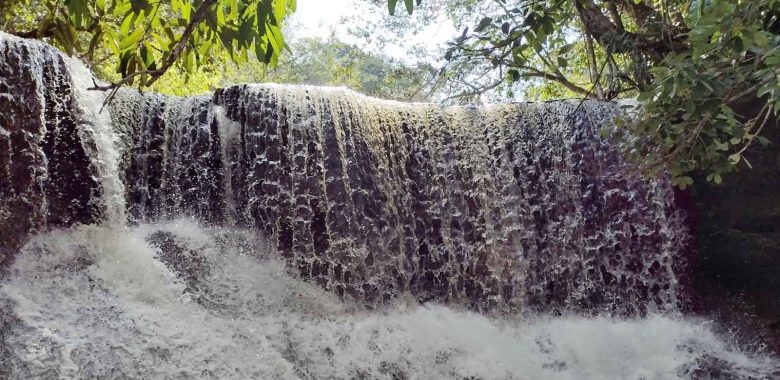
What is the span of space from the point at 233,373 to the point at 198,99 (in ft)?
7.36

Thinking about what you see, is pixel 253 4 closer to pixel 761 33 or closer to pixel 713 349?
pixel 761 33

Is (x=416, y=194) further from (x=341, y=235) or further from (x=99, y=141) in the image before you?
(x=99, y=141)

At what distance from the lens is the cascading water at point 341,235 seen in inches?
151

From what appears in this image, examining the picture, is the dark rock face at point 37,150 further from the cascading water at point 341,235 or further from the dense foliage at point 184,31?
the dense foliage at point 184,31

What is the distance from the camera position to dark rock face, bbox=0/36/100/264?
3.87m

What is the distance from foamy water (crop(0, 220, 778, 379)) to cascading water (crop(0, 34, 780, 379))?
15mm

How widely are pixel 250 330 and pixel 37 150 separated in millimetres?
1544

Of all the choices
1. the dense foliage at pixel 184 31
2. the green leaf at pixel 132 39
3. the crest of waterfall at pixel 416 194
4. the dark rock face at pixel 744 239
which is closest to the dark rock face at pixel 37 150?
the crest of waterfall at pixel 416 194

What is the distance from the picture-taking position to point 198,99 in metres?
4.94

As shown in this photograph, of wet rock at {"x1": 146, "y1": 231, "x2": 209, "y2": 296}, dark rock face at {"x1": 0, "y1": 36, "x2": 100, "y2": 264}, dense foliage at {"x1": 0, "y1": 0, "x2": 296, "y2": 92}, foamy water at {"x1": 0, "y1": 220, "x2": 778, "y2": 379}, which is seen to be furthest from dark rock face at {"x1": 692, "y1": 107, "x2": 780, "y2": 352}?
dark rock face at {"x1": 0, "y1": 36, "x2": 100, "y2": 264}

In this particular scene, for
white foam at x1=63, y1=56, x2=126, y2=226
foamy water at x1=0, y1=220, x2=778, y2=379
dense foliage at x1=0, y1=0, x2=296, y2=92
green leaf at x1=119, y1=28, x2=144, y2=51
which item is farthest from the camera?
white foam at x1=63, y1=56, x2=126, y2=226

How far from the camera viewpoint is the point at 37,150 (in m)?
4.00

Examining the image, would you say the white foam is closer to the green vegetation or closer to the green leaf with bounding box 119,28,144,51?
the green vegetation

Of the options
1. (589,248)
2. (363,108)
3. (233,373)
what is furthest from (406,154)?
(233,373)
